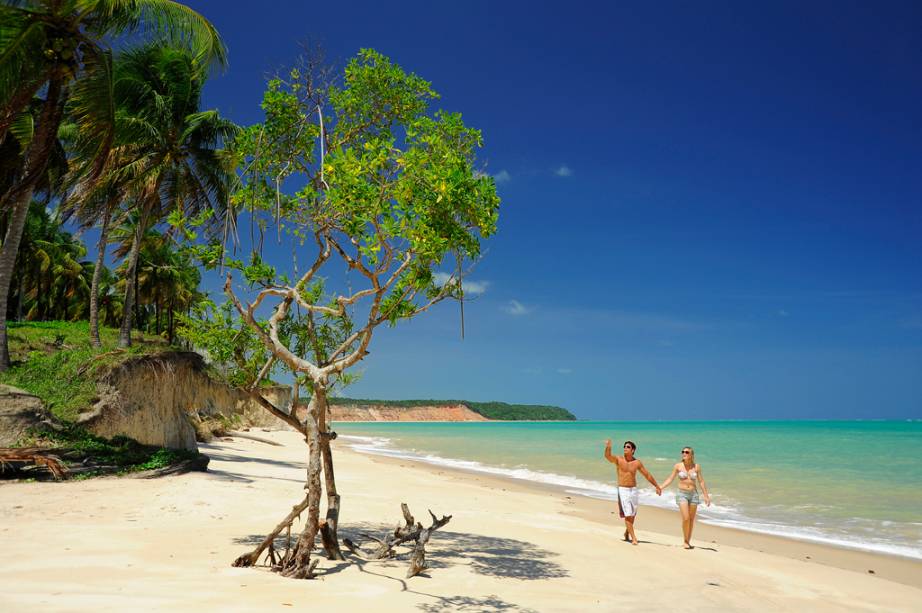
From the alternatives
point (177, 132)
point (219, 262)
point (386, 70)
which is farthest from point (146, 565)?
point (177, 132)

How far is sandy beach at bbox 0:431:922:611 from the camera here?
18.6 ft

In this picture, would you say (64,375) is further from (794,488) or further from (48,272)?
(48,272)

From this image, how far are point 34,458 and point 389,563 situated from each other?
7.22 m

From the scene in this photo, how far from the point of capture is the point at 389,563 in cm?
738

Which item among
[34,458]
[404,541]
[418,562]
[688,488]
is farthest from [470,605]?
[34,458]

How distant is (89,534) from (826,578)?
9.64 m

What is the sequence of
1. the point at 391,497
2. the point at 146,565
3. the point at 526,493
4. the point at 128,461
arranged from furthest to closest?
the point at 526,493
the point at 391,497
the point at 128,461
the point at 146,565

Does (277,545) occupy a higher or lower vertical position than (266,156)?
lower

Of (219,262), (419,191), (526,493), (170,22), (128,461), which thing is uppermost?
(170,22)

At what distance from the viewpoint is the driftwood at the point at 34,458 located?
1046cm

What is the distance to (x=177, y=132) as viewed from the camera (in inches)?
795

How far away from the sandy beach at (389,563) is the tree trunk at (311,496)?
0.23 metres

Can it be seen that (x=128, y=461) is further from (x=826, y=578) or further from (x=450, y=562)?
(x=826, y=578)

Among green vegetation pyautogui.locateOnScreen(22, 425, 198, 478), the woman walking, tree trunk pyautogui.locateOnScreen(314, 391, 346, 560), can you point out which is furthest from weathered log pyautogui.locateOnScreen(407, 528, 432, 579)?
green vegetation pyautogui.locateOnScreen(22, 425, 198, 478)
